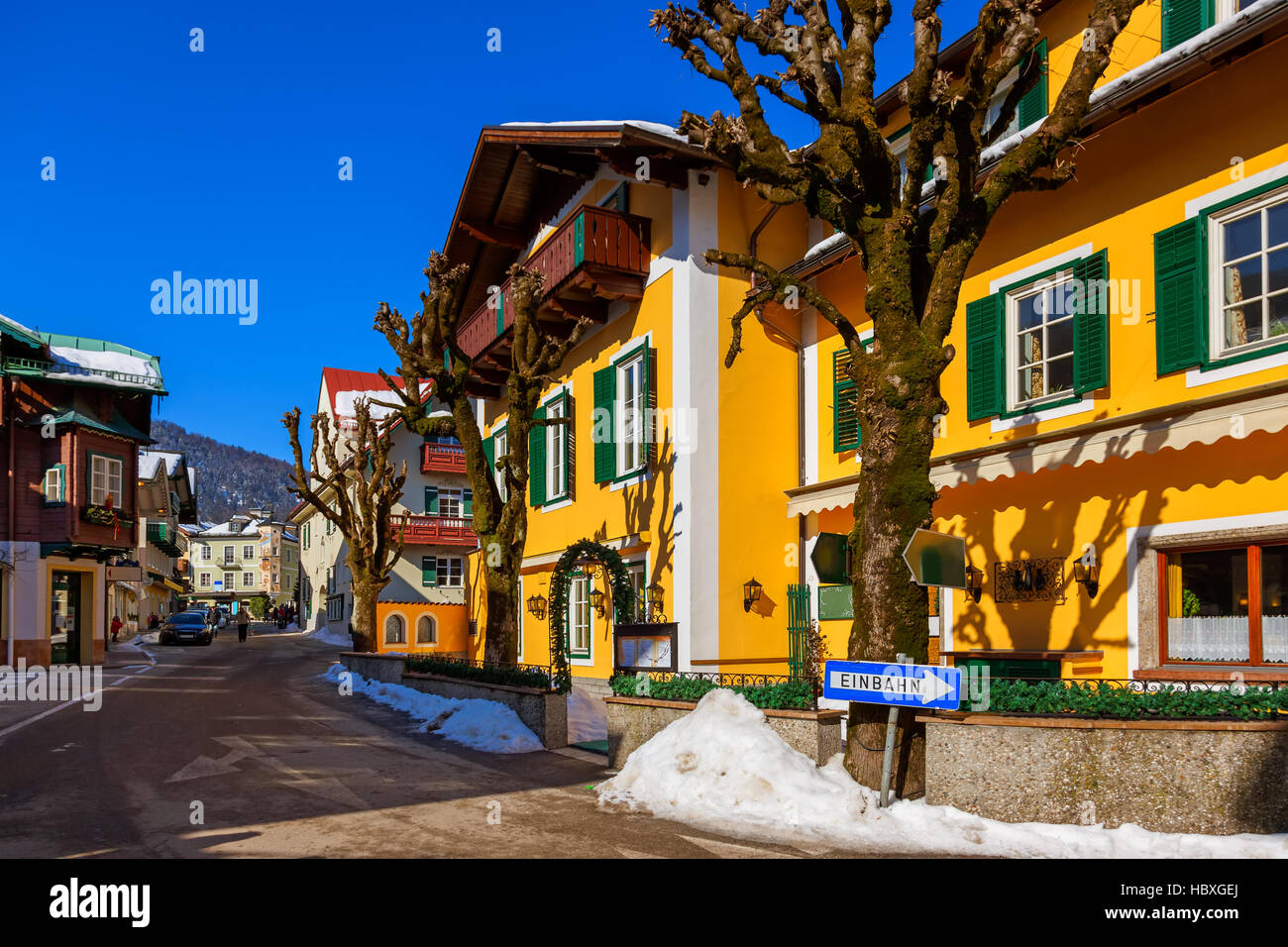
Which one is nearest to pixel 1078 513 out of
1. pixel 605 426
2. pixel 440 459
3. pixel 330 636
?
pixel 605 426

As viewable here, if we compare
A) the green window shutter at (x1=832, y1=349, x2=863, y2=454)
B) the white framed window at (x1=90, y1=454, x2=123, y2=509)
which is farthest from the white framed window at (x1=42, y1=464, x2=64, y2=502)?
the green window shutter at (x1=832, y1=349, x2=863, y2=454)

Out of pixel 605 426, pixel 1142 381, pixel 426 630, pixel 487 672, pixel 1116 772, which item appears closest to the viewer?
pixel 1116 772

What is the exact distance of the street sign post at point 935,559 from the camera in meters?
8.31

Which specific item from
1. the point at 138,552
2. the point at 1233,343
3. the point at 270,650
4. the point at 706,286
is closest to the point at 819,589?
the point at 706,286

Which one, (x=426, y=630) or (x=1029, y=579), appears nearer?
(x=1029, y=579)

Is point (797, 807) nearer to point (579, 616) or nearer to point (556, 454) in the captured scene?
point (579, 616)

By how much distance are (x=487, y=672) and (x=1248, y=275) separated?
10.8m

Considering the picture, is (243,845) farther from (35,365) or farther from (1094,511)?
(35,365)

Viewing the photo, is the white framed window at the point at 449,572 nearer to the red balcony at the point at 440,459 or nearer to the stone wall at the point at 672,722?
the red balcony at the point at 440,459

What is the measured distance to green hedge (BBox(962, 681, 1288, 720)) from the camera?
7430 mm

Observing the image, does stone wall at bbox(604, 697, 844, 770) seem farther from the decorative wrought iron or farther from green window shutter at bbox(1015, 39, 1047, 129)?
green window shutter at bbox(1015, 39, 1047, 129)

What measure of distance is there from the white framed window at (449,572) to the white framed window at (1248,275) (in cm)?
3579

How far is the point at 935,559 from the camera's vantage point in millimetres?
8375

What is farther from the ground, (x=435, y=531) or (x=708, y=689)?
(x=435, y=531)
